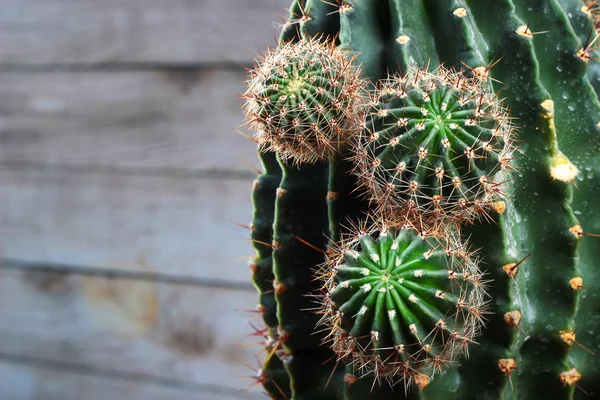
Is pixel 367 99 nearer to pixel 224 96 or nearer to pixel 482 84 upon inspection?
pixel 482 84

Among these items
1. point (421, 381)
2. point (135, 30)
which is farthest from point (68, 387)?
point (421, 381)

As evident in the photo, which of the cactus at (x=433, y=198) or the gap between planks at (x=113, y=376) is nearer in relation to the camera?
the cactus at (x=433, y=198)

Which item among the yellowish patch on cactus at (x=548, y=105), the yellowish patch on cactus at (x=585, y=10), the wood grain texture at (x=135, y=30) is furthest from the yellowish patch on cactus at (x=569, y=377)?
the wood grain texture at (x=135, y=30)

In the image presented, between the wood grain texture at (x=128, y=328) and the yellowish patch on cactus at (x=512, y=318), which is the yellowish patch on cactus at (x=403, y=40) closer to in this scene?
the yellowish patch on cactus at (x=512, y=318)

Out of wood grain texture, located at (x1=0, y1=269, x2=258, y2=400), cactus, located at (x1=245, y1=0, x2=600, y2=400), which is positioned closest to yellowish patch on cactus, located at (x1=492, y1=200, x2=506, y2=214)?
cactus, located at (x1=245, y1=0, x2=600, y2=400)

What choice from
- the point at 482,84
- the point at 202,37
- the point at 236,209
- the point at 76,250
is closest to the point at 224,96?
the point at 202,37

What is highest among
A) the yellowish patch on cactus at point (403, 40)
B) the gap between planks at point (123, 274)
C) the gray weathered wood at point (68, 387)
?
the yellowish patch on cactus at point (403, 40)

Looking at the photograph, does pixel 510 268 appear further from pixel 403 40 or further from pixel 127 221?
pixel 127 221

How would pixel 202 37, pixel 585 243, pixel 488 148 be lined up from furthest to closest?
1. pixel 202 37
2. pixel 585 243
3. pixel 488 148
